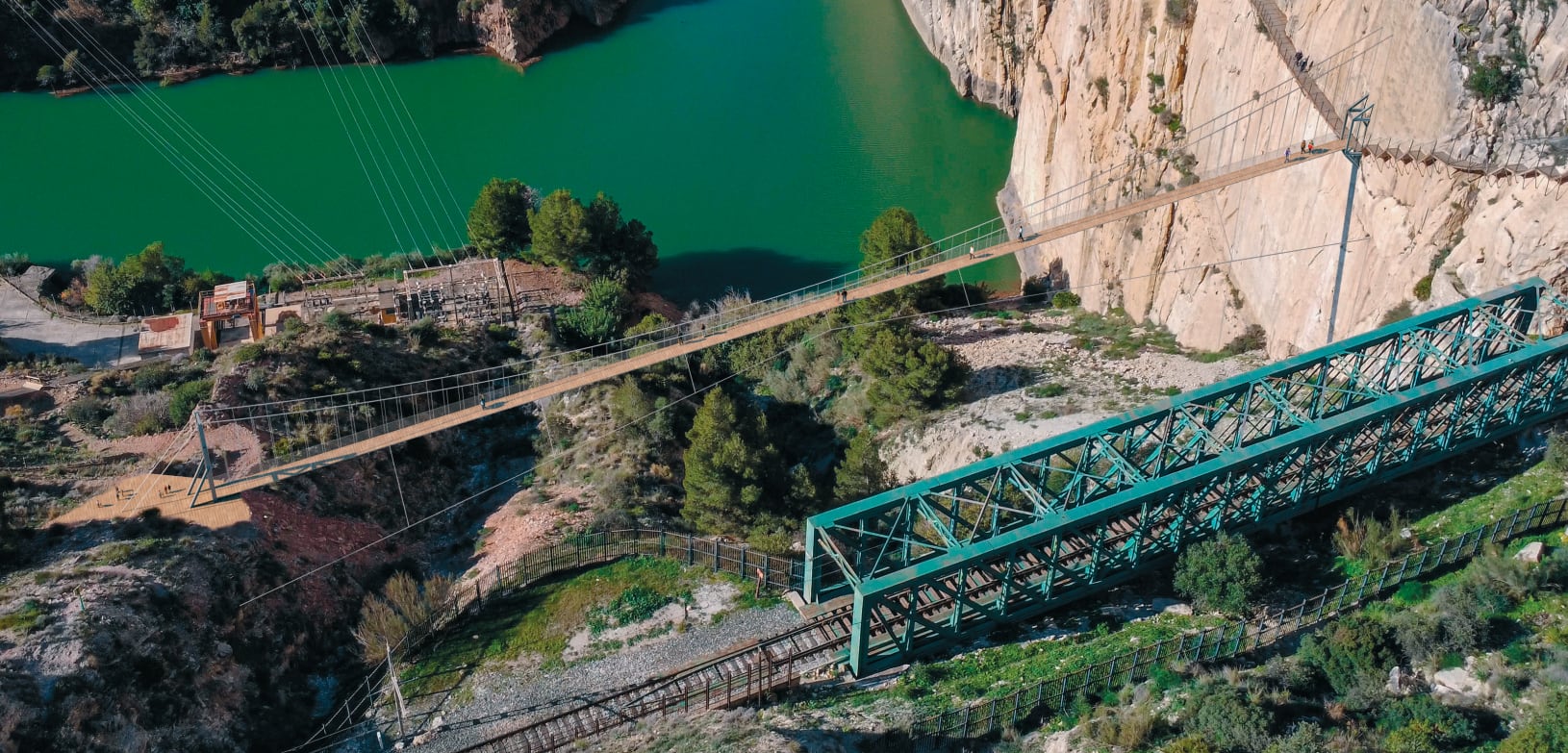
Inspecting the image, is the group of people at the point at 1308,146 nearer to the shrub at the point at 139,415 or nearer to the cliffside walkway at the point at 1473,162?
the cliffside walkway at the point at 1473,162

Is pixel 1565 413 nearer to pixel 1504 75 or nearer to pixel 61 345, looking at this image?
pixel 1504 75

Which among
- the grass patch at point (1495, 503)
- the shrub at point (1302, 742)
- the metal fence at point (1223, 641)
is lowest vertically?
the shrub at point (1302, 742)

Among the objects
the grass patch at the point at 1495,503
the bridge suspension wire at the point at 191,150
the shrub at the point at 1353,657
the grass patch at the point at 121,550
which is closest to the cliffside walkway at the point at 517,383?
the grass patch at the point at 121,550

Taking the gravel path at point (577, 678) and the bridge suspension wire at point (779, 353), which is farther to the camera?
the bridge suspension wire at point (779, 353)

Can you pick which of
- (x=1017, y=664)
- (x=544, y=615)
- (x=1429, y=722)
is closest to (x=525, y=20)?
(x=544, y=615)

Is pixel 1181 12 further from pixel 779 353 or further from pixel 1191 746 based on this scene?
pixel 1191 746

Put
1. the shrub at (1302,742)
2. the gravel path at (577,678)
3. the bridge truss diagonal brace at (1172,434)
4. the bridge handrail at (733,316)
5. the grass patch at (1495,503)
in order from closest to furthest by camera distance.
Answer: the shrub at (1302,742)
the bridge truss diagonal brace at (1172,434)
the grass patch at (1495,503)
the gravel path at (577,678)
the bridge handrail at (733,316)
